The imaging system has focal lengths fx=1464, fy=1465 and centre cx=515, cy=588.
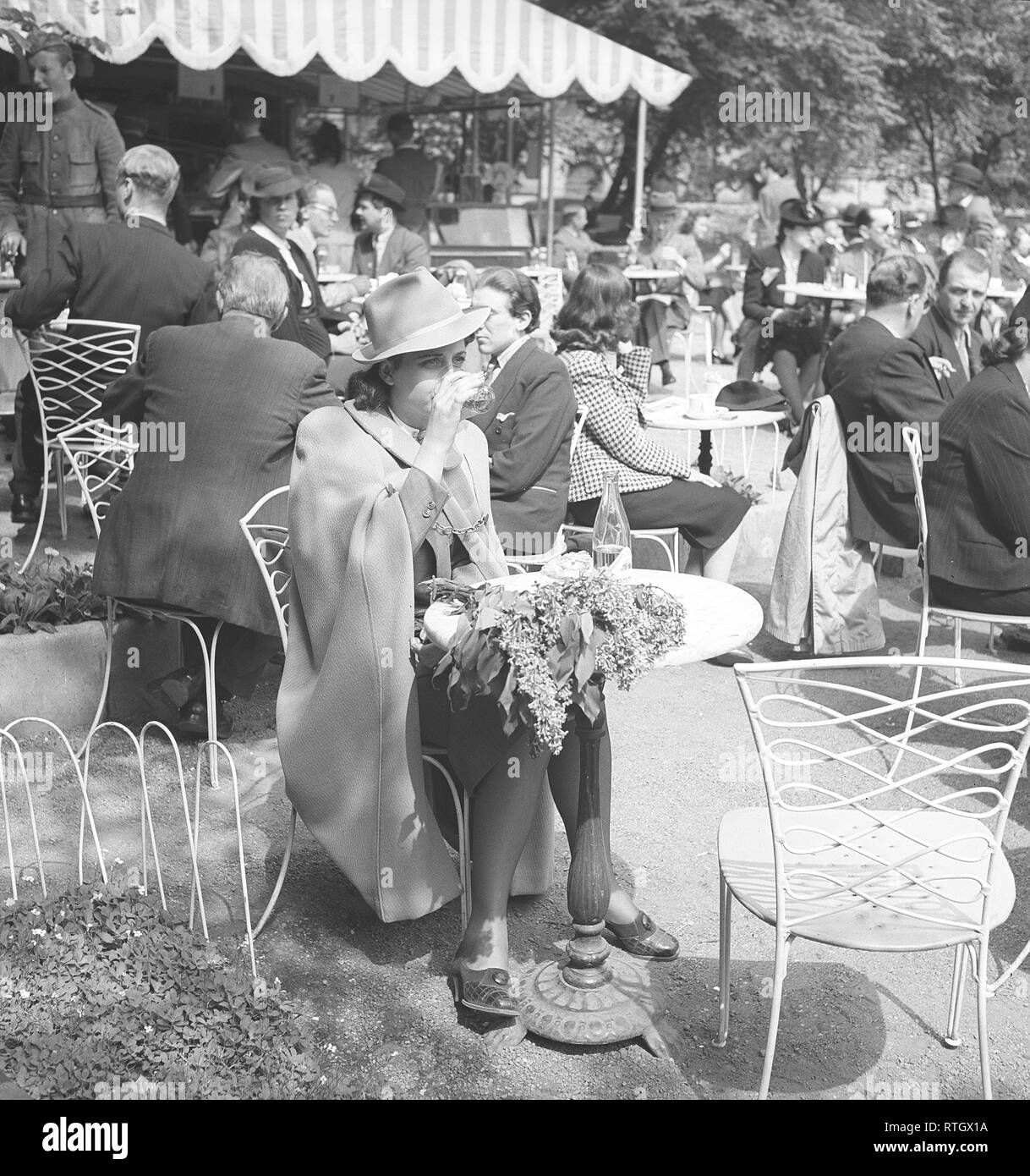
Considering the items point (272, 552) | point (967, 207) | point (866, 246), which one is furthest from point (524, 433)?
point (967, 207)

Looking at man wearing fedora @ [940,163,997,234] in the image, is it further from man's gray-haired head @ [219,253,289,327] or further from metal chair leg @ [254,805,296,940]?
metal chair leg @ [254,805,296,940]

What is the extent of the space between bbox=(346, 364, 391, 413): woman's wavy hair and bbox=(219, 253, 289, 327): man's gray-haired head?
1072 millimetres

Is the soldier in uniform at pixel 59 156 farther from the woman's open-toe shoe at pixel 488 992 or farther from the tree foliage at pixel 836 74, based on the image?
the tree foliage at pixel 836 74

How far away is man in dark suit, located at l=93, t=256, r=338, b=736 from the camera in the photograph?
428cm

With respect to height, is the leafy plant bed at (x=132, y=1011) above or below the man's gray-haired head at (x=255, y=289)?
below

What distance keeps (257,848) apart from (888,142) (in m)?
27.6

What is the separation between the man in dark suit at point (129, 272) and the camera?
5.90 m

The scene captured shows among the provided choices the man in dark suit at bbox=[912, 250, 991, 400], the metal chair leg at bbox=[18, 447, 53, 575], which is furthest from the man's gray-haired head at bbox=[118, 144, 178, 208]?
the man in dark suit at bbox=[912, 250, 991, 400]

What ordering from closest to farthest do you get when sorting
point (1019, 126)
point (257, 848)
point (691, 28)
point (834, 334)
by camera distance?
point (257, 848), point (834, 334), point (691, 28), point (1019, 126)

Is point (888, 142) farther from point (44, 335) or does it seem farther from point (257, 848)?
point (257, 848)

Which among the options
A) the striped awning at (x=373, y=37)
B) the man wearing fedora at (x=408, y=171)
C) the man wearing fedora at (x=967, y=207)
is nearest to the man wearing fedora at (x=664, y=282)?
the striped awning at (x=373, y=37)

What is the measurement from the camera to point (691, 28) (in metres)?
20.1

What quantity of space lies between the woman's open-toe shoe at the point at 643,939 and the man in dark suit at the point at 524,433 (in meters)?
1.81
